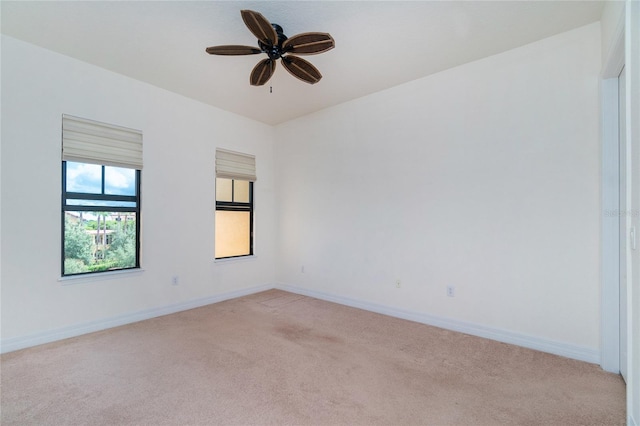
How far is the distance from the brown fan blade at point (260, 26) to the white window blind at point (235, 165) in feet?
7.57

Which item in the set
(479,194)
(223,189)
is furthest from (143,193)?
(479,194)

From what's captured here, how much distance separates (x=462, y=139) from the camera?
120 inches

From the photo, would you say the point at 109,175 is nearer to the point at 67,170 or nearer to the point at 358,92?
the point at 67,170

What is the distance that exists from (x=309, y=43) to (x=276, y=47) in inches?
12.6

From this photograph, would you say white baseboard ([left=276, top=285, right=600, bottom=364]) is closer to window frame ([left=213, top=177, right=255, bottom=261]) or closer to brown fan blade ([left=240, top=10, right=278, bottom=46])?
window frame ([left=213, top=177, right=255, bottom=261])

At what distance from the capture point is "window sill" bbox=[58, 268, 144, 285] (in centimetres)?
290

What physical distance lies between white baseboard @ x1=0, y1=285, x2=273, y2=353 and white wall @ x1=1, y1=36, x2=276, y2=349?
0.06 ft

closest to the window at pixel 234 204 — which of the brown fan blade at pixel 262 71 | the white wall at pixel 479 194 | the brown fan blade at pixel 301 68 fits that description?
the white wall at pixel 479 194

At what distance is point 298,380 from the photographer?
2.12 meters

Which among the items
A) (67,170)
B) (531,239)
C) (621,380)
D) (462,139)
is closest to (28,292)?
(67,170)

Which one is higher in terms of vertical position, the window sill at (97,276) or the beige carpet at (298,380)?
the window sill at (97,276)

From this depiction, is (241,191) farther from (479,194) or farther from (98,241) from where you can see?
(479,194)

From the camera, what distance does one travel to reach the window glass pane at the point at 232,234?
14.1ft

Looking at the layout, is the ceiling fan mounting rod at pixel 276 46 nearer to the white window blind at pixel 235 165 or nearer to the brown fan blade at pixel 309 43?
the brown fan blade at pixel 309 43
